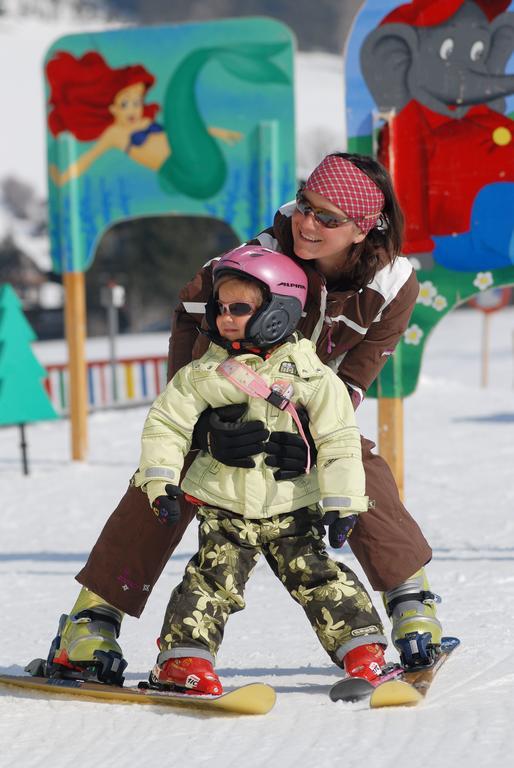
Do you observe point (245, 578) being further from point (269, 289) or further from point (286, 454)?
point (269, 289)

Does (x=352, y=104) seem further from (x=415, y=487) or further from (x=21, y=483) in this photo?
(x=21, y=483)

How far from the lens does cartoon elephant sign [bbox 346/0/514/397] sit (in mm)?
5852

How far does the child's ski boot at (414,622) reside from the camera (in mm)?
3512

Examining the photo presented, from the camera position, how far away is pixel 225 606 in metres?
3.37

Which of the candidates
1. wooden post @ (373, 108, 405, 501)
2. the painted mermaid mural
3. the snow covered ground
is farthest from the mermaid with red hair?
wooden post @ (373, 108, 405, 501)

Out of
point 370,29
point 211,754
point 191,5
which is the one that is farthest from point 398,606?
point 191,5

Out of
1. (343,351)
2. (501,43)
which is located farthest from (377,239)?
(501,43)

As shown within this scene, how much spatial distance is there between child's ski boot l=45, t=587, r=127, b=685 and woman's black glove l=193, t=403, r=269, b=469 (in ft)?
2.29

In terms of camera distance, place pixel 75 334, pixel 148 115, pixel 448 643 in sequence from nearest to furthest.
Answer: pixel 448 643 < pixel 148 115 < pixel 75 334

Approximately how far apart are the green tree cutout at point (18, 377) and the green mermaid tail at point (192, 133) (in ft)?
5.92

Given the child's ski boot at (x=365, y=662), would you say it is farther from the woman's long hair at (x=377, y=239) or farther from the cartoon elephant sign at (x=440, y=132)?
the cartoon elephant sign at (x=440, y=132)

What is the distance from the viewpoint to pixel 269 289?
3.25m

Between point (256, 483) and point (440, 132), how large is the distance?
3220mm

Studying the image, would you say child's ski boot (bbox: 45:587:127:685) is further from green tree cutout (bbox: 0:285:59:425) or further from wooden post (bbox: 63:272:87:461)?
green tree cutout (bbox: 0:285:59:425)
